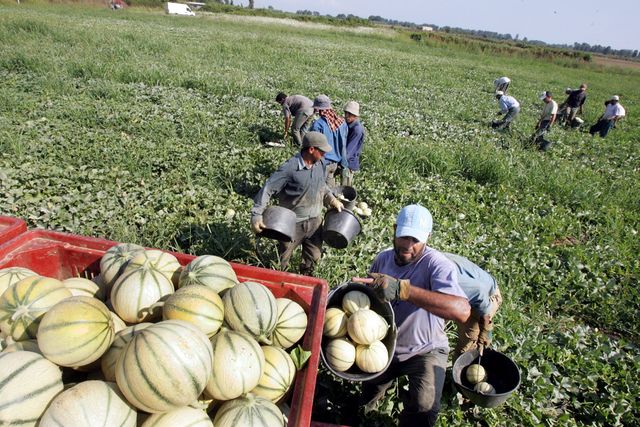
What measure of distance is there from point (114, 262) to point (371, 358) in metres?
1.73

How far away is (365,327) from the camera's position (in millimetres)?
2449

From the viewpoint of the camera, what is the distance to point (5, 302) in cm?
191

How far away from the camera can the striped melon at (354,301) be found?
2646mm

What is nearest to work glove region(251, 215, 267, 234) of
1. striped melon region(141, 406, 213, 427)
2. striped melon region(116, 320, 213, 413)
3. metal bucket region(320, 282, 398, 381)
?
metal bucket region(320, 282, 398, 381)

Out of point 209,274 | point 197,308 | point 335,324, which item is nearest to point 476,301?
point 335,324

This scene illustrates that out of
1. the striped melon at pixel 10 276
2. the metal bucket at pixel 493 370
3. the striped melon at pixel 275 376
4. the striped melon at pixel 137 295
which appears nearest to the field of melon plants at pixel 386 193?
the metal bucket at pixel 493 370

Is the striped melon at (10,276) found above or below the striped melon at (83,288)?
above

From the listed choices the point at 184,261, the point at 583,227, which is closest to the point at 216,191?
the point at 184,261

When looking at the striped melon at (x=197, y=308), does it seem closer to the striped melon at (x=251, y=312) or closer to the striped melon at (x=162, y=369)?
the striped melon at (x=251, y=312)

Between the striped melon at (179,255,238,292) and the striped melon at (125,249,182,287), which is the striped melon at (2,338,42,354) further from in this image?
the striped melon at (179,255,238,292)

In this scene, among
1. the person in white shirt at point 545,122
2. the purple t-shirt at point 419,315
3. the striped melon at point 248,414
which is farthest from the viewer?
the person in white shirt at point 545,122

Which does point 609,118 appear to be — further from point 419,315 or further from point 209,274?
point 209,274

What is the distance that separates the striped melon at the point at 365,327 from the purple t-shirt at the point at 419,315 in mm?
522

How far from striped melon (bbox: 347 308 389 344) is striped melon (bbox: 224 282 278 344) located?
1.94 feet
